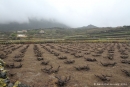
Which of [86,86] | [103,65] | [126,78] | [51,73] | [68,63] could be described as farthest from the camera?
[68,63]

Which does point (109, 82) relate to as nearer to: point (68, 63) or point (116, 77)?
point (116, 77)

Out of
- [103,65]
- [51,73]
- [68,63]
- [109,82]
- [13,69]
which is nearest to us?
[109,82]

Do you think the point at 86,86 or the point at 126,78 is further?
the point at 126,78

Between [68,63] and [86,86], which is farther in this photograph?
[68,63]

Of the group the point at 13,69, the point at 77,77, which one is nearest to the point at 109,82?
the point at 77,77

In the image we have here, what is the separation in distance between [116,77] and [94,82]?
1.85 meters

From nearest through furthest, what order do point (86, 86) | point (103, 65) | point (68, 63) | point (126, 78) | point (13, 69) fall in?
point (86, 86) < point (126, 78) < point (13, 69) < point (103, 65) < point (68, 63)

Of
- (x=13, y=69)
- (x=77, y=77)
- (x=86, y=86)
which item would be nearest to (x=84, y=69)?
(x=77, y=77)

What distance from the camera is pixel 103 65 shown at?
10758mm

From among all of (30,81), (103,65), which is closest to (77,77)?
(30,81)

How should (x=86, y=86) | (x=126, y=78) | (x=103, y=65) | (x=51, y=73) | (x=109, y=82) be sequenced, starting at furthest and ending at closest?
(x=103, y=65), (x=51, y=73), (x=126, y=78), (x=109, y=82), (x=86, y=86)

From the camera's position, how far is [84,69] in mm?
9805

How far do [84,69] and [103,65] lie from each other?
204 cm

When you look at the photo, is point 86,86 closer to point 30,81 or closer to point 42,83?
point 42,83
